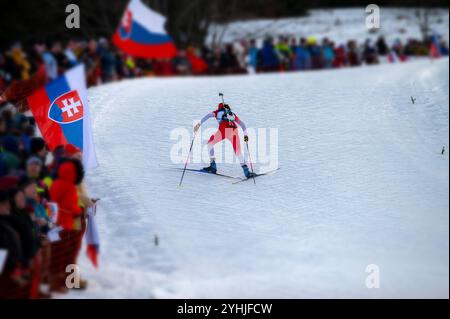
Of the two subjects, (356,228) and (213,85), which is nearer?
(356,228)

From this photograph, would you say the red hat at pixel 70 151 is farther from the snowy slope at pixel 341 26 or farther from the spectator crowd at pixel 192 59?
the snowy slope at pixel 341 26

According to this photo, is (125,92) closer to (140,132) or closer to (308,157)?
(140,132)

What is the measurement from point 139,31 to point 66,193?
29.1 ft

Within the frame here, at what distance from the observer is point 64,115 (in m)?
8.44

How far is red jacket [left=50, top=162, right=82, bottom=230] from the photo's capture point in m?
6.61

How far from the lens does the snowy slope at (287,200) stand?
672cm

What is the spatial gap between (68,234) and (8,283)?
1.19m

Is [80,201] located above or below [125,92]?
below

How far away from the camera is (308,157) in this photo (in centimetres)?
1146

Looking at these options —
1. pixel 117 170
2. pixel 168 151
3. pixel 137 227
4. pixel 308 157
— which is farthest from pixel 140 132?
pixel 137 227

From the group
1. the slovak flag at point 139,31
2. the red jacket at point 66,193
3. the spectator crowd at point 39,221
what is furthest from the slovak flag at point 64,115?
the slovak flag at point 139,31

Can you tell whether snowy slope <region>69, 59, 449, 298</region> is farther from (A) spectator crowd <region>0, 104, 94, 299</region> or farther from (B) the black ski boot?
(A) spectator crowd <region>0, 104, 94, 299</region>

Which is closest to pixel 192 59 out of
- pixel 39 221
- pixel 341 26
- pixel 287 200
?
pixel 287 200

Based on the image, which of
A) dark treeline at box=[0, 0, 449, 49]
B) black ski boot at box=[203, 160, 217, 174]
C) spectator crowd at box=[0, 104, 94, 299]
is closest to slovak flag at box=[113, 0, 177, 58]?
black ski boot at box=[203, 160, 217, 174]
